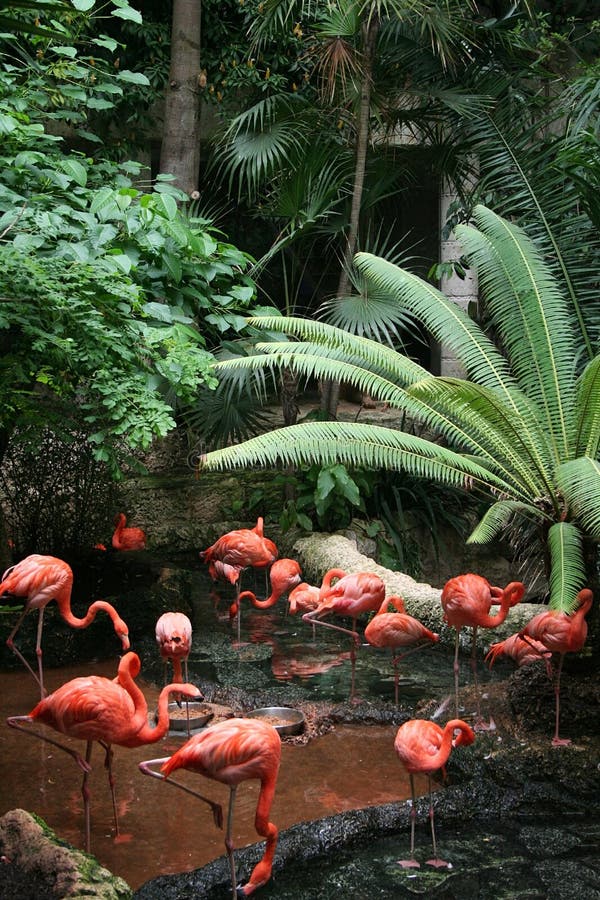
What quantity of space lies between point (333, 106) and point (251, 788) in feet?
19.7

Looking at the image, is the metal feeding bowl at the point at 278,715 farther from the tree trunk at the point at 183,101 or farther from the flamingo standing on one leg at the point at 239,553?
the tree trunk at the point at 183,101

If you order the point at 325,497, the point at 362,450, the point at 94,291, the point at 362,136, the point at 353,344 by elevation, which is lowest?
the point at 325,497

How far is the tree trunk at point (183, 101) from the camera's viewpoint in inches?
312

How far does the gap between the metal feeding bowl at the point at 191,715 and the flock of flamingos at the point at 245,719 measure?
3.8 inches

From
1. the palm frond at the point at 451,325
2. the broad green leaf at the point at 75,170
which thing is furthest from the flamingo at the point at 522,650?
the broad green leaf at the point at 75,170

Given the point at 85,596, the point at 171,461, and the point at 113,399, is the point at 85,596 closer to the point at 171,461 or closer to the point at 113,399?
the point at 113,399

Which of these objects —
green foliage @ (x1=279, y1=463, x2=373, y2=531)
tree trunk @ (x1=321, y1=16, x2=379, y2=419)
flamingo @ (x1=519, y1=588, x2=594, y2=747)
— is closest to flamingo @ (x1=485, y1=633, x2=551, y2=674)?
flamingo @ (x1=519, y1=588, x2=594, y2=747)

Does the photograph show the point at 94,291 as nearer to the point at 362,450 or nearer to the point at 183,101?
the point at 362,450

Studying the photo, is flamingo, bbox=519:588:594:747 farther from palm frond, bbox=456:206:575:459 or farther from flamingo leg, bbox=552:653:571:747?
palm frond, bbox=456:206:575:459

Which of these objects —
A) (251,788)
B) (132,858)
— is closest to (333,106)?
(251,788)

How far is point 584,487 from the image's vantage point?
3992 mm

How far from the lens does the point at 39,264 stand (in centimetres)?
444

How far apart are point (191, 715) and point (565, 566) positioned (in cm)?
188

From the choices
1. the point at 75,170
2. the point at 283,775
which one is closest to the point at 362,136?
the point at 75,170
